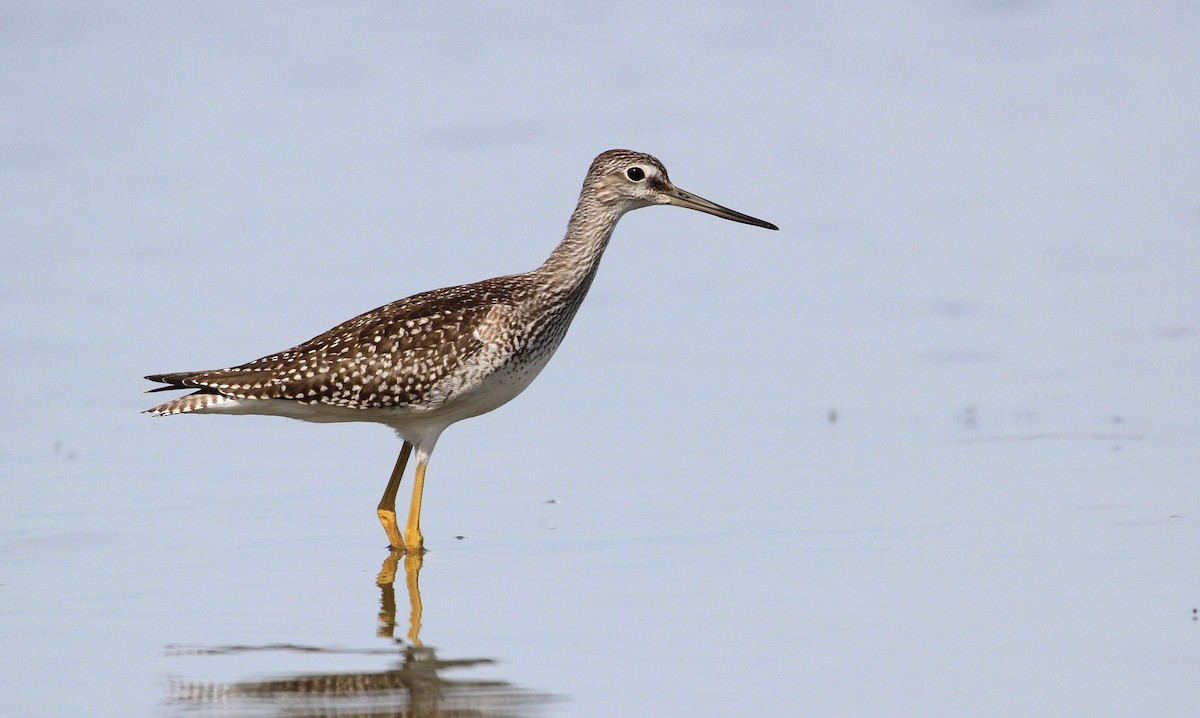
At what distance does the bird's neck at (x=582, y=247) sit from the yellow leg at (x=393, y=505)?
146 cm

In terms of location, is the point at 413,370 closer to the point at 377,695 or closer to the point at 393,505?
the point at 393,505

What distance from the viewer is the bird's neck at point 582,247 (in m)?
12.0

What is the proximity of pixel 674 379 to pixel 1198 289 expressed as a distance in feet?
17.2

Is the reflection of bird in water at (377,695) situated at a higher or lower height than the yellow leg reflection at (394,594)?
lower

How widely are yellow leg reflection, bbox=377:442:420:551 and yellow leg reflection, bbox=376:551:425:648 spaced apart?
17 centimetres

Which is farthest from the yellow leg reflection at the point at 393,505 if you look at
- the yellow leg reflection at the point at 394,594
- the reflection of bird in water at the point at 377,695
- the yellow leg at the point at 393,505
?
the reflection of bird in water at the point at 377,695

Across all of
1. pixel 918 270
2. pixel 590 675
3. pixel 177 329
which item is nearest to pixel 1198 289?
pixel 918 270

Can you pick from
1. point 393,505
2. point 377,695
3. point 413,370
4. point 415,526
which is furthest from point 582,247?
point 377,695

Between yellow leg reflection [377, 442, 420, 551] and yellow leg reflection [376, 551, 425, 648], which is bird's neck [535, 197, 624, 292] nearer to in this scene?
yellow leg reflection [377, 442, 420, 551]

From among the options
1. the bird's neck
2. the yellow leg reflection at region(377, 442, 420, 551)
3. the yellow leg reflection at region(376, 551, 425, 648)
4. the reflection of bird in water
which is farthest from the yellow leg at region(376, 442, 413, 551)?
the reflection of bird in water

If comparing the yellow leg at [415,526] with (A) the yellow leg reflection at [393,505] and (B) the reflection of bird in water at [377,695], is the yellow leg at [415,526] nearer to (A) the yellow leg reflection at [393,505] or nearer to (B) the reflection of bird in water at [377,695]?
(A) the yellow leg reflection at [393,505]

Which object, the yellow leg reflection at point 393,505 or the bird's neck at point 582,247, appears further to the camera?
the bird's neck at point 582,247

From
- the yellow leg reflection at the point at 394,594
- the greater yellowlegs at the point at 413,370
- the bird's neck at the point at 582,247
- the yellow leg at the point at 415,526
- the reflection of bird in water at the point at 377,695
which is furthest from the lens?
the bird's neck at the point at 582,247

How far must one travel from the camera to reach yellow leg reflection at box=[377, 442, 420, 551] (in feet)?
36.9
